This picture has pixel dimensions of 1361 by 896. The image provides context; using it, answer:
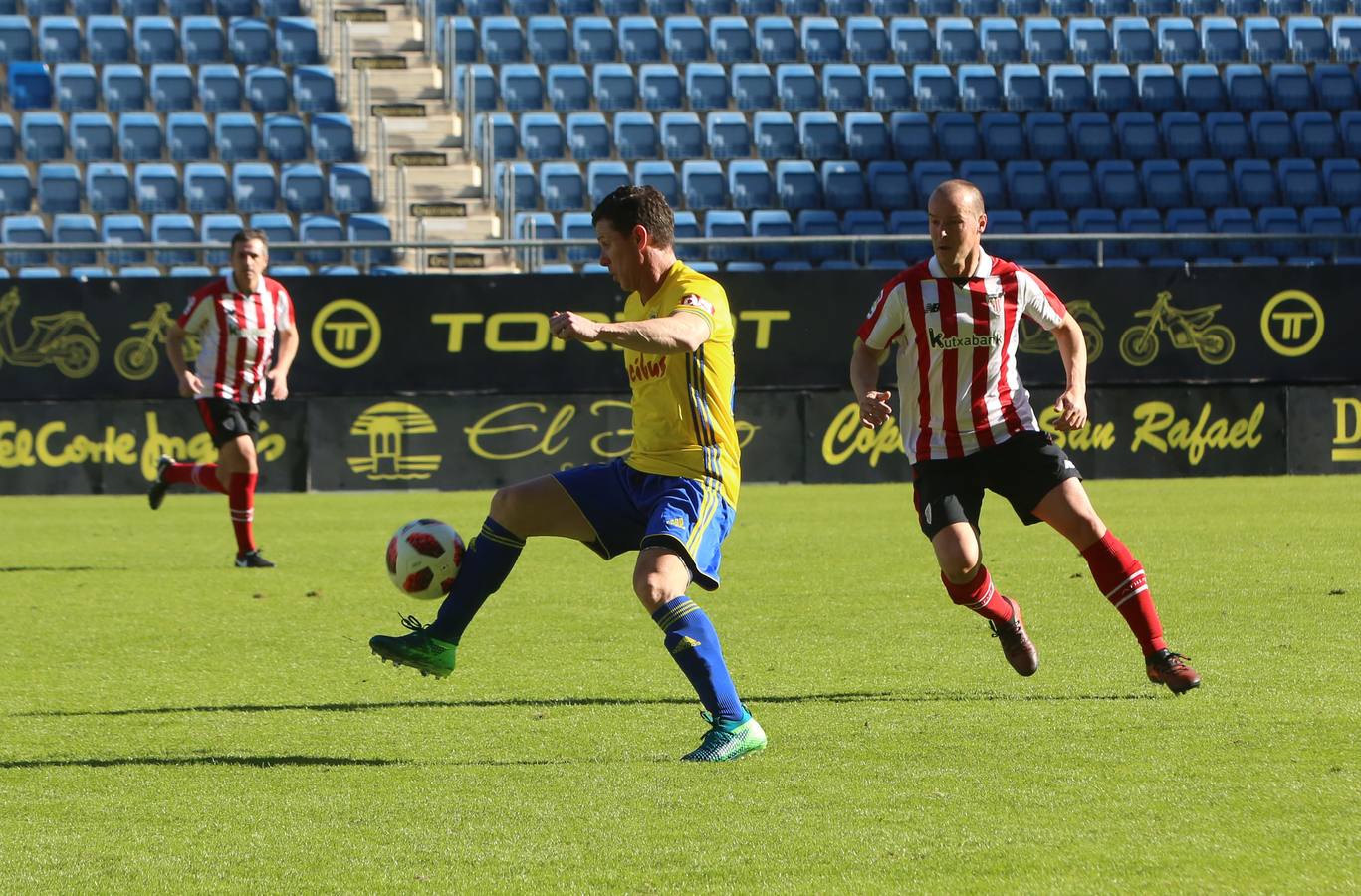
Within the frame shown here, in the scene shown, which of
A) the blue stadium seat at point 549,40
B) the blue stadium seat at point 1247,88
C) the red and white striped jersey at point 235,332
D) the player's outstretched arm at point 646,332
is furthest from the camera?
the blue stadium seat at point 549,40

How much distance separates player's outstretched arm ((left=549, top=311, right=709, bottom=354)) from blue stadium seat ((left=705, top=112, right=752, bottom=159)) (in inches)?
693

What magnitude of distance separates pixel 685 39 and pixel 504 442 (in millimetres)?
9049

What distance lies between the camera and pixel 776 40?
2375 centimetres

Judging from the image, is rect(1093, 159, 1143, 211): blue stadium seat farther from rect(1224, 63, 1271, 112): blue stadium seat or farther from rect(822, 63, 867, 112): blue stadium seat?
rect(822, 63, 867, 112): blue stadium seat

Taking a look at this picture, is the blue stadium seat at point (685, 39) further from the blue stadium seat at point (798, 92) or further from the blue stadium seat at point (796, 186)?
the blue stadium seat at point (796, 186)

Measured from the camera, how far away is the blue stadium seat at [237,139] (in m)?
21.7

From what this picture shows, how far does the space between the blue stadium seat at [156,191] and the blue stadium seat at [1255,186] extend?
12838 millimetres

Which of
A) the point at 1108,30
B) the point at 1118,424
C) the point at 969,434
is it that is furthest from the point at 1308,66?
the point at 969,434

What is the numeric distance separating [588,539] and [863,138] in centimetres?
1752

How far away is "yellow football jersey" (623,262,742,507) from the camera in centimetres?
530

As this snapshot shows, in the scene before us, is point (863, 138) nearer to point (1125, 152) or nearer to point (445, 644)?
point (1125, 152)

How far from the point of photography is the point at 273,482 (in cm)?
1662

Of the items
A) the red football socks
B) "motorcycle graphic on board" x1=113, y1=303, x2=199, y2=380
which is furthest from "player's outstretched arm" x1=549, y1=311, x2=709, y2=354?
"motorcycle graphic on board" x1=113, y1=303, x2=199, y2=380

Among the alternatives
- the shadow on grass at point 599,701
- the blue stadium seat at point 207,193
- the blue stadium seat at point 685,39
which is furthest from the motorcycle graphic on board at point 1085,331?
the shadow on grass at point 599,701
